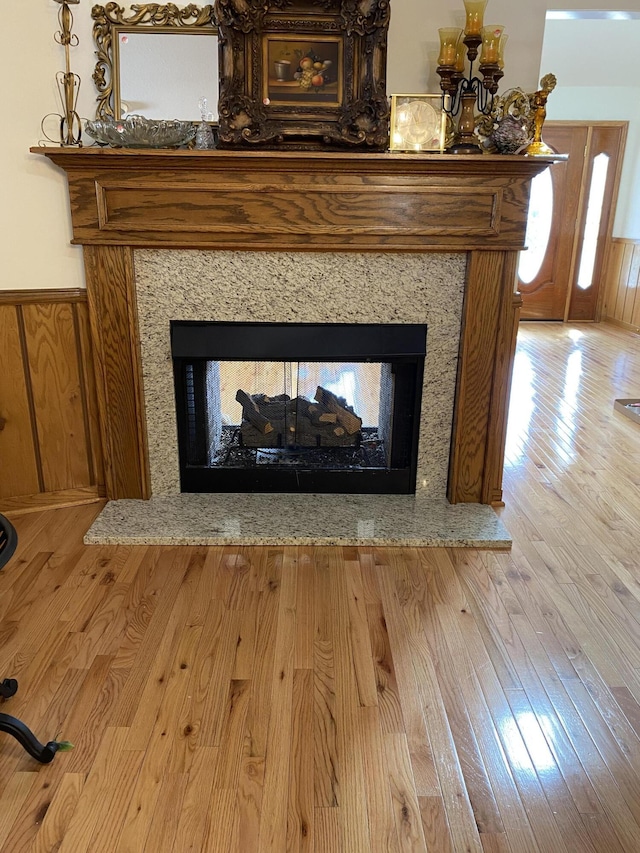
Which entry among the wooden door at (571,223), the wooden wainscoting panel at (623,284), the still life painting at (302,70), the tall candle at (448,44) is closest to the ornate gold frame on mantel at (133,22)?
the still life painting at (302,70)

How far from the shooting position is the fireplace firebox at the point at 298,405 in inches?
114

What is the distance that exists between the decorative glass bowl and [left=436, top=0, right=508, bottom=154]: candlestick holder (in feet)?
3.23

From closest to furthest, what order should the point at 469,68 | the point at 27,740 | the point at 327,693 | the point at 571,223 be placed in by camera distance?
the point at 27,740
the point at 327,693
the point at 469,68
the point at 571,223

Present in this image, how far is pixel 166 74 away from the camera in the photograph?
2.62 metres

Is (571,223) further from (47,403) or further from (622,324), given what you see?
(47,403)

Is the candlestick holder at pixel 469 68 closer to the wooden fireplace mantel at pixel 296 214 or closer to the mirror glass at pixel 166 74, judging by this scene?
the wooden fireplace mantel at pixel 296 214

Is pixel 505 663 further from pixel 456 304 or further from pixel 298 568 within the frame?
pixel 456 304

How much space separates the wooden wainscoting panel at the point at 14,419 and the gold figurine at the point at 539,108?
2170 mm

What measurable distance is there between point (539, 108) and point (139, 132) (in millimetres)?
1519

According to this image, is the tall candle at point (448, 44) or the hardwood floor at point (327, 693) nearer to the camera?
the hardwood floor at point (327, 693)

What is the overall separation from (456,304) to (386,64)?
0.96 meters

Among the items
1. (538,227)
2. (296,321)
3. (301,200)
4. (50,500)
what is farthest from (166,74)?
(538,227)

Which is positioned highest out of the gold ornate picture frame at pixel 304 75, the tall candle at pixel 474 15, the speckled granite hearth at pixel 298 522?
the tall candle at pixel 474 15

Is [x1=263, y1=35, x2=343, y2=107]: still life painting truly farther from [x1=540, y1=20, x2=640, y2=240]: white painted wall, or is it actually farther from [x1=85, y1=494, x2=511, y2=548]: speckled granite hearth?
[x1=540, y1=20, x2=640, y2=240]: white painted wall
